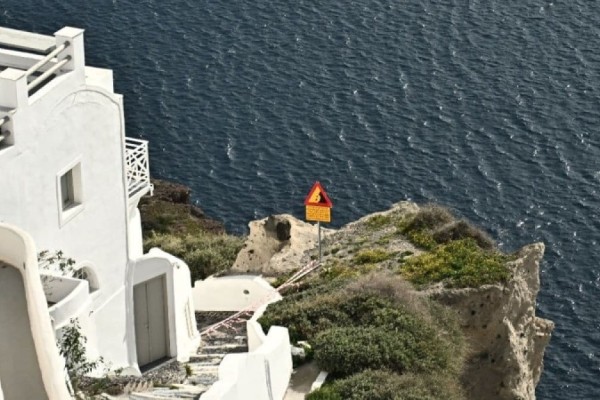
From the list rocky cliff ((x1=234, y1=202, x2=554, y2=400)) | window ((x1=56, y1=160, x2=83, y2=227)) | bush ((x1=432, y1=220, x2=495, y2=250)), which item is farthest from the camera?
bush ((x1=432, y1=220, x2=495, y2=250))

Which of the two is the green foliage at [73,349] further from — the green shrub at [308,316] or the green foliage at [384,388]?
the green shrub at [308,316]

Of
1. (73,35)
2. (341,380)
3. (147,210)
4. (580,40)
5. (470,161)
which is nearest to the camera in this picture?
(73,35)

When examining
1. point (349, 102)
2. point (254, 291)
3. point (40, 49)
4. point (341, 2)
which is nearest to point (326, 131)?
point (349, 102)

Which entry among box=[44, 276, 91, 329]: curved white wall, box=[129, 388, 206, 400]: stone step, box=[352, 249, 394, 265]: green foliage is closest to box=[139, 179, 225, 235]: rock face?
box=[352, 249, 394, 265]: green foliage

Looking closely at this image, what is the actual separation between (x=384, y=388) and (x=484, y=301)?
7651mm

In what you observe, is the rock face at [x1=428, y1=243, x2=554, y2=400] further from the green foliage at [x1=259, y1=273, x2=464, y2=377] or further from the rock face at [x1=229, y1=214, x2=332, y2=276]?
the rock face at [x1=229, y1=214, x2=332, y2=276]

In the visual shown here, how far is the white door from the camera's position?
4009 cm

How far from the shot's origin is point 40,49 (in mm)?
35594

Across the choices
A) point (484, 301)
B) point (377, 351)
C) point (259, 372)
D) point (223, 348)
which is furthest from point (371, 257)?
point (259, 372)

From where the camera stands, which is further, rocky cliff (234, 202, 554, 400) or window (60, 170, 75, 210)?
rocky cliff (234, 202, 554, 400)

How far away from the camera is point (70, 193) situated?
36.1 metres

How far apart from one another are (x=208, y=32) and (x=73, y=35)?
52165mm

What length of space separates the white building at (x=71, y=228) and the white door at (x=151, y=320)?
0.03 m

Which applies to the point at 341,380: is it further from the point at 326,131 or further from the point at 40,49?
the point at 326,131
